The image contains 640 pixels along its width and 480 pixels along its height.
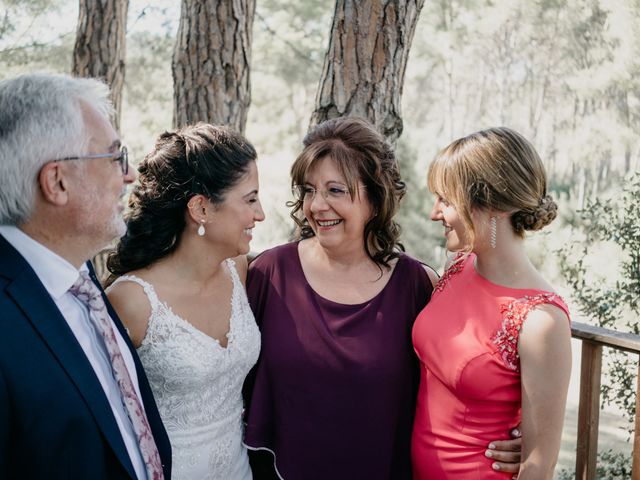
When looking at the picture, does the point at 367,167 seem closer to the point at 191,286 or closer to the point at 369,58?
the point at 191,286

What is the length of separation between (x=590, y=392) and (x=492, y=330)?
696 millimetres

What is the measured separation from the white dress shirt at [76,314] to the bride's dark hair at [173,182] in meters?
0.47

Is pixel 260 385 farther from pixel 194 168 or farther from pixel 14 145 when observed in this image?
pixel 14 145

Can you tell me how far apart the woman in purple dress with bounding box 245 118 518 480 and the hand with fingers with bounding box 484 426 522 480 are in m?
0.38

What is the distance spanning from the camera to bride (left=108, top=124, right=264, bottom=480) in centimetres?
210

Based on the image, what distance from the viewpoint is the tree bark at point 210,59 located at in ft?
14.1

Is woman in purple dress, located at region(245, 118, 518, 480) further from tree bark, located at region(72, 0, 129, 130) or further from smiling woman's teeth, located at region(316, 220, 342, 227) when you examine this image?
tree bark, located at region(72, 0, 129, 130)

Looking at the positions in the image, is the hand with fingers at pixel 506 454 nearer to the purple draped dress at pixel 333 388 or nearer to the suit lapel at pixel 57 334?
the purple draped dress at pixel 333 388

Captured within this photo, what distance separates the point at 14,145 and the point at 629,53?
14494mm

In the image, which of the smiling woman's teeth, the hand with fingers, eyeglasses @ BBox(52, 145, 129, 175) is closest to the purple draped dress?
the smiling woman's teeth

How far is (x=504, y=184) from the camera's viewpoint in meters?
2.03

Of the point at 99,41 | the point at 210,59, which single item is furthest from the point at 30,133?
the point at 99,41

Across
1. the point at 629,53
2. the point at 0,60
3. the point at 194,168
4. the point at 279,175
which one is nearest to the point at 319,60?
the point at 279,175

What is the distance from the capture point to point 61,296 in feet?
5.18
